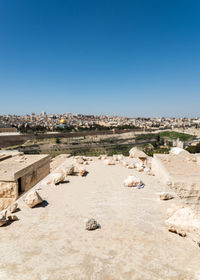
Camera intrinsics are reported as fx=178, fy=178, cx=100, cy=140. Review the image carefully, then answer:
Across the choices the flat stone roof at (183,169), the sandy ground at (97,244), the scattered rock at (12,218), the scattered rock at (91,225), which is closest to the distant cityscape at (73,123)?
the flat stone roof at (183,169)

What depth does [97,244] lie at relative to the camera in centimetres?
213

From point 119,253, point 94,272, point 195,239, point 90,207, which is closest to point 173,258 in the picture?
point 195,239

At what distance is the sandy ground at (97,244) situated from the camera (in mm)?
1727

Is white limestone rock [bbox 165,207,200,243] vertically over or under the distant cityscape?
under

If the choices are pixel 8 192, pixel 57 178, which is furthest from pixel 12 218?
pixel 8 192

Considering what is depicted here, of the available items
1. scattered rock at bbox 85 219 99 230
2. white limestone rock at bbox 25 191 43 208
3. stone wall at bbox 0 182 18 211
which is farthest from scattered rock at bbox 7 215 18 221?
stone wall at bbox 0 182 18 211

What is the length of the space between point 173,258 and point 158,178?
297 centimetres

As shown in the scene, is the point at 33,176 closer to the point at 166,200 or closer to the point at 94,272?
the point at 166,200

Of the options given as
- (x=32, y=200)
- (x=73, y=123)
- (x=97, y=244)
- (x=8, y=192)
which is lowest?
(x=8, y=192)

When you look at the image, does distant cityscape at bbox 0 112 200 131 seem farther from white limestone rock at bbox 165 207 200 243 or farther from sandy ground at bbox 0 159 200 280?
white limestone rock at bbox 165 207 200 243

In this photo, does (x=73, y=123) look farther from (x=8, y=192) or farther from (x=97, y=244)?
(x=97, y=244)

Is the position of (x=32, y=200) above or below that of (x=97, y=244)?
above

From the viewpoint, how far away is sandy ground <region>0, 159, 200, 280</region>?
5.66 feet

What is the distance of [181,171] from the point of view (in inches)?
176
